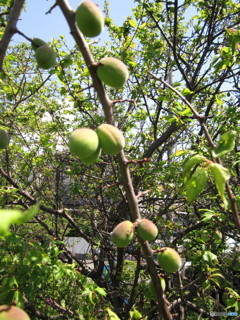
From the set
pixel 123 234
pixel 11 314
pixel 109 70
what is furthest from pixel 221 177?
pixel 11 314

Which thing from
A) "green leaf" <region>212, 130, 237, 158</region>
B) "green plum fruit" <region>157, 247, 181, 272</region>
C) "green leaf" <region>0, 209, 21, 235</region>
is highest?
"green leaf" <region>212, 130, 237, 158</region>

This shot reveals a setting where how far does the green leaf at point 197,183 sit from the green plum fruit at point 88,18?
29.3 inches

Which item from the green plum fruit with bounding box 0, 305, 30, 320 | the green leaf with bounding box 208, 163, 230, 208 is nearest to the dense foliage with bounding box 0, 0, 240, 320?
the green leaf with bounding box 208, 163, 230, 208

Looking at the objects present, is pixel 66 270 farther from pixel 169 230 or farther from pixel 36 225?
pixel 36 225

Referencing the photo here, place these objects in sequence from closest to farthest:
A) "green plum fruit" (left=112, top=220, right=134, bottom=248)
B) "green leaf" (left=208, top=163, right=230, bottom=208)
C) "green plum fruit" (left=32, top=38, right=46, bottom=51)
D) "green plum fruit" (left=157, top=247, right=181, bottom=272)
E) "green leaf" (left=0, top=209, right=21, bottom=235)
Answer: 1. "green leaf" (left=0, top=209, right=21, bottom=235)
2. "green leaf" (left=208, top=163, right=230, bottom=208)
3. "green plum fruit" (left=112, top=220, right=134, bottom=248)
4. "green plum fruit" (left=157, top=247, right=181, bottom=272)
5. "green plum fruit" (left=32, top=38, right=46, bottom=51)

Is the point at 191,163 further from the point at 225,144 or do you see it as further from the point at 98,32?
the point at 98,32

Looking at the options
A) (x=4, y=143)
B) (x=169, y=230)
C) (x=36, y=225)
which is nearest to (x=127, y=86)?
(x=169, y=230)

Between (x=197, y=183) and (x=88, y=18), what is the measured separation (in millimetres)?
806

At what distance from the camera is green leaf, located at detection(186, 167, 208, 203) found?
1.18m

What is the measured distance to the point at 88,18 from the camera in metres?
1.23

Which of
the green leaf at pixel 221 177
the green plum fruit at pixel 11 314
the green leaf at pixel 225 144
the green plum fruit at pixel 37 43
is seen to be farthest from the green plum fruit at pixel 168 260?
the green plum fruit at pixel 37 43

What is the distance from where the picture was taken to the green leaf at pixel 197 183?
3.88 feet

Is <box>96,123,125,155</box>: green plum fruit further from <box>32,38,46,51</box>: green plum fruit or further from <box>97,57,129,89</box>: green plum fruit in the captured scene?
<box>32,38,46,51</box>: green plum fruit

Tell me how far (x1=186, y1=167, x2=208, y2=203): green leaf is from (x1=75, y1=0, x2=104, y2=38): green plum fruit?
744 millimetres
